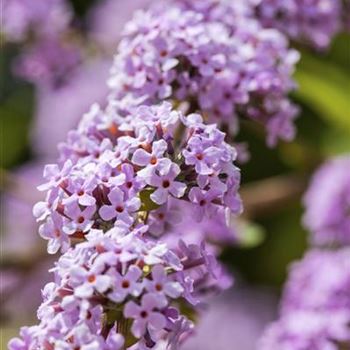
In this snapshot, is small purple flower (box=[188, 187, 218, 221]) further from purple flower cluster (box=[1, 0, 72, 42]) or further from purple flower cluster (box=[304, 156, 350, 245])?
purple flower cluster (box=[1, 0, 72, 42])

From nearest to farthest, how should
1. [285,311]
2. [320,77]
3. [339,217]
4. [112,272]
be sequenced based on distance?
[112,272], [285,311], [339,217], [320,77]

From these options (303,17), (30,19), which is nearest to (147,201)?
(303,17)

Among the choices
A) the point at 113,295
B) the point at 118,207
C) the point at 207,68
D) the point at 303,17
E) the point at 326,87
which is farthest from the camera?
the point at 326,87

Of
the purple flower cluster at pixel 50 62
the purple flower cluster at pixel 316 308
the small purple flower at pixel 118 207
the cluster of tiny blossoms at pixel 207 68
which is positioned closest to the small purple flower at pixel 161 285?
the small purple flower at pixel 118 207

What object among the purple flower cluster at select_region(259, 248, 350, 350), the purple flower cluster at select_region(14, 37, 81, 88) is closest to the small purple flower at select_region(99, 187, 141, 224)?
the purple flower cluster at select_region(259, 248, 350, 350)

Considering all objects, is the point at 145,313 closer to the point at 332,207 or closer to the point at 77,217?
the point at 77,217

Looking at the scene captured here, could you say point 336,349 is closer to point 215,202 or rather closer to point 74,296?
point 215,202

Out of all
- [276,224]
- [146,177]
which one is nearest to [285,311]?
[146,177]
